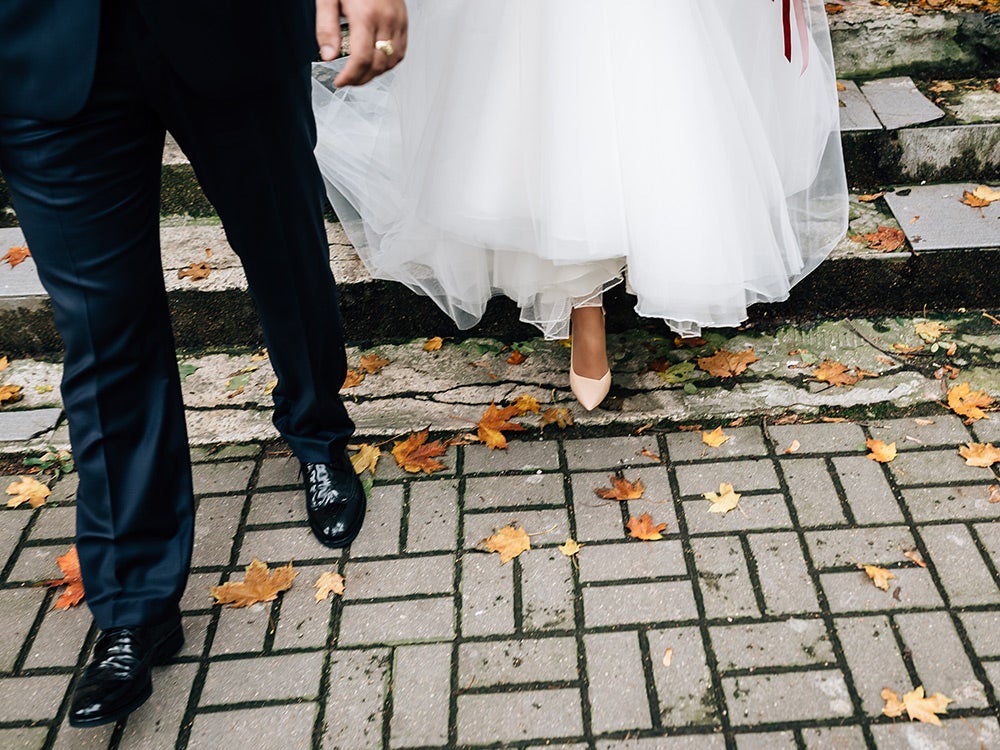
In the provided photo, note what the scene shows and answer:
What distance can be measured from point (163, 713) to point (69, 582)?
56cm

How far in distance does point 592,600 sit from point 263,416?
4.32 ft

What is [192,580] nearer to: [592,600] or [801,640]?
[592,600]

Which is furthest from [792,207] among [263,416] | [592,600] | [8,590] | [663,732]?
[8,590]

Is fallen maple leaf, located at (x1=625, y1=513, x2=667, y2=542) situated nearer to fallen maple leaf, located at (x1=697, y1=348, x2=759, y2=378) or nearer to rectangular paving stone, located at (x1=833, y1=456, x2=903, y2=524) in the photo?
rectangular paving stone, located at (x1=833, y1=456, x2=903, y2=524)

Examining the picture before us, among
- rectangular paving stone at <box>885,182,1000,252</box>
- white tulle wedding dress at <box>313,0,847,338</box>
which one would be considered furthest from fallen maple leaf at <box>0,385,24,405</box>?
rectangular paving stone at <box>885,182,1000,252</box>

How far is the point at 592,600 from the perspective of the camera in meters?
2.27

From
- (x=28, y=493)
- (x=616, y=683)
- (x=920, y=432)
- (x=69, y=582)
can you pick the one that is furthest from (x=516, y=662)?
(x=28, y=493)

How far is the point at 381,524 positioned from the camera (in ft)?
8.35

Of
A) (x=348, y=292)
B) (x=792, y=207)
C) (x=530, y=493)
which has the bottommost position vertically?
(x=530, y=493)

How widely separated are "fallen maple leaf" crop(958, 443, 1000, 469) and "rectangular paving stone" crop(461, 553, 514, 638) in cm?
135

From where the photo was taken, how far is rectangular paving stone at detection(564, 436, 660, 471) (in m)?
2.68

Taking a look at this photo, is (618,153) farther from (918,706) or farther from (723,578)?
(918,706)

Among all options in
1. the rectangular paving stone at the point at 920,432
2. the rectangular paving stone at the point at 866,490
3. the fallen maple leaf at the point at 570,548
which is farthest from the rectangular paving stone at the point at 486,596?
the rectangular paving stone at the point at 920,432

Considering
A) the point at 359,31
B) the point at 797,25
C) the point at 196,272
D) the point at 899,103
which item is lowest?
the point at 196,272
